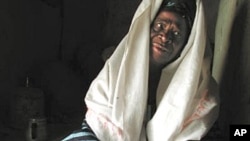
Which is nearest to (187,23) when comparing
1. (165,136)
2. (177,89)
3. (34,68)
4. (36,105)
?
(177,89)

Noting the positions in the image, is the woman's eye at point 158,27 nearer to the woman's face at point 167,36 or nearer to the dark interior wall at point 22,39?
the woman's face at point 167,36

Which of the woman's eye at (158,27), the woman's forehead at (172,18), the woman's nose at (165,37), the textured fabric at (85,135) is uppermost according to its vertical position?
the woman's forehead at (172,18)

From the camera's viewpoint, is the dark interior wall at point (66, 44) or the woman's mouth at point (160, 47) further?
the dark interior wall at point (66, 44)

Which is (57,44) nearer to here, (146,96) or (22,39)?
(22,39)

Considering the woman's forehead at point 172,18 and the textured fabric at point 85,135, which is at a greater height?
the woman's forehead at point 172,18

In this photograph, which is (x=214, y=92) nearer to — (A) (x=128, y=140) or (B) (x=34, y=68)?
(A) (x=128, y=140)

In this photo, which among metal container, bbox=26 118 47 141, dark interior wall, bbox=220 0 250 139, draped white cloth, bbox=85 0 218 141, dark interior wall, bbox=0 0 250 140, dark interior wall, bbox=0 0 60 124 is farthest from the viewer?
dark interior wall, bbox=0 0 60 124

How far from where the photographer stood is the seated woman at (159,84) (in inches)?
33.1

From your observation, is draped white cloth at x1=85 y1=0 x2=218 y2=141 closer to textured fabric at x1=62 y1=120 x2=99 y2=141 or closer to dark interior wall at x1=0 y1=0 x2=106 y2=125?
textured fabric at x1=62 y1=120 x2=99 y2=141

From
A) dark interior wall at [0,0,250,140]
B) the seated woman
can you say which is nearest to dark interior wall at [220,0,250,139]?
dark interior wall at [0,0,250,140]

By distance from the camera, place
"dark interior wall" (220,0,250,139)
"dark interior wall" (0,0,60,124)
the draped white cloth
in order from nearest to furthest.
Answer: the draped white cloth < "dark interior wall" (220,0,250,139) < "dark interior wall" (0,0,60,124)

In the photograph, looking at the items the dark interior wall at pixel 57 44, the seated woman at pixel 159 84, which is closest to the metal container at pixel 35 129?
the dark interior wall at pixel 57 44

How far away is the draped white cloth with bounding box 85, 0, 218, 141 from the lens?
2.74 feet

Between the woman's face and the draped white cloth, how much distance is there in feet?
0.09
